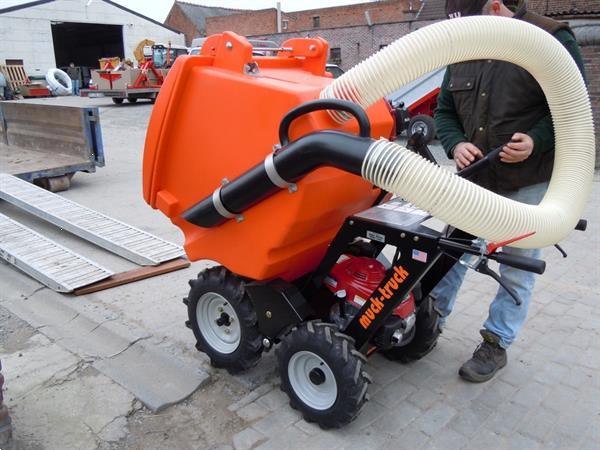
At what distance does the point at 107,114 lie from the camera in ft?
56.5

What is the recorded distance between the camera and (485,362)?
2842 mm

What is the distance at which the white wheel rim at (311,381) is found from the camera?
241 cm

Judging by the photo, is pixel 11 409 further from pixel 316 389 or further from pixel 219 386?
pixel 316 389

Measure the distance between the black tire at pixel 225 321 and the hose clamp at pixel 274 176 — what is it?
0.74m

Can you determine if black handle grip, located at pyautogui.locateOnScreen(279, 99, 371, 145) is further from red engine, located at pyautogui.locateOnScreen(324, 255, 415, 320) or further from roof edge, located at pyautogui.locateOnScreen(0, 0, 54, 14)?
roof edge, located at pyautogui.locateOnScreen(0, 0, 54, 14)

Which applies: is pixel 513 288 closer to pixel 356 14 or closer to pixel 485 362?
pixel 485 362

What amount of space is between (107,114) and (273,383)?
1642 centimetres

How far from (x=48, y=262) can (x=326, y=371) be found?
2779 mm

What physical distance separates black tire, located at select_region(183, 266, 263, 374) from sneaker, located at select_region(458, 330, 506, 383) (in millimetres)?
1157

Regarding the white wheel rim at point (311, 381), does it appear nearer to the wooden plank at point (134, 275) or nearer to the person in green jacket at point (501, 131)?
Result: the person in green jacket at point (501, 131)

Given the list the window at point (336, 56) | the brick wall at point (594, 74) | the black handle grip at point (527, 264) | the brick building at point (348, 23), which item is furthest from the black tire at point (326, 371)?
the window at point (336, 56)

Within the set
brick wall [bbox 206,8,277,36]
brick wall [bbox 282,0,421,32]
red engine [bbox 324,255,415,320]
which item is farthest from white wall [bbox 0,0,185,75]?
red engine [bbox 324,255,415,320]

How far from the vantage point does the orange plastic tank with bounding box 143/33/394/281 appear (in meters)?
2.17

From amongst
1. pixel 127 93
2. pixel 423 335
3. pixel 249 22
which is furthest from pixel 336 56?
pixel 423 335
